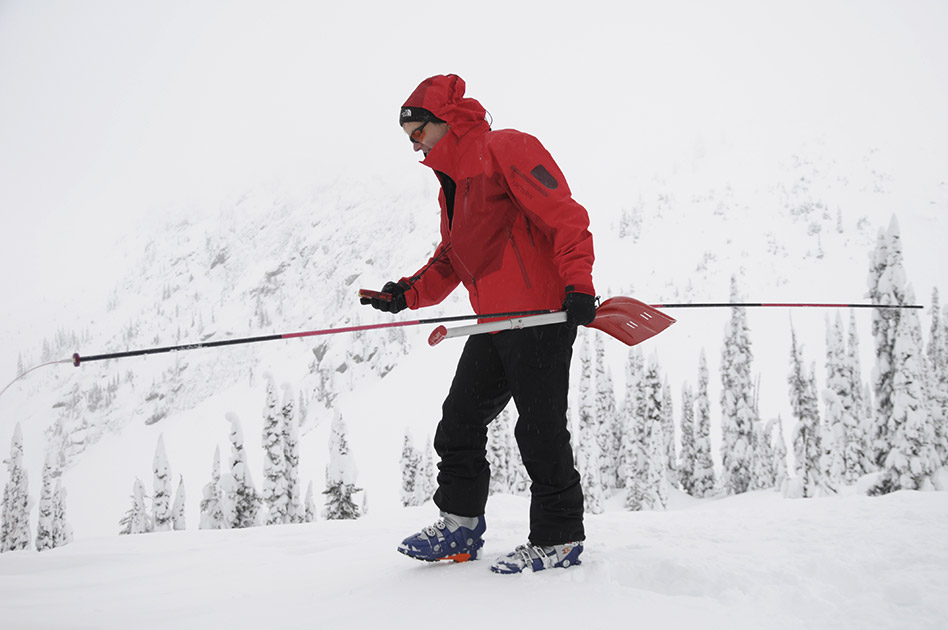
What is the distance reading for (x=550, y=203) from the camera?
3168 mm

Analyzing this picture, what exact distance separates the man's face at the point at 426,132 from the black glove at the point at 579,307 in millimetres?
1309

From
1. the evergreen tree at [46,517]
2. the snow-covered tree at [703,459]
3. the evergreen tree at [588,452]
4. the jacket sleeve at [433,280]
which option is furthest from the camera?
the evergreen tree at [46,517]

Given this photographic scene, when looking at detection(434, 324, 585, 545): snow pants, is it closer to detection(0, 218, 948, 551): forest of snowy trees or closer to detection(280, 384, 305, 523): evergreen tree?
detection(0, 218, 948, 551): forest of snowy trees

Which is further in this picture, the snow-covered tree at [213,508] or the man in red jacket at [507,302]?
the snow-covered tree at [213,508]

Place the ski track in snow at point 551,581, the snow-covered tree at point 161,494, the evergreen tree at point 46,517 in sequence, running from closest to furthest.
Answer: the ski track in snow at point 551,581 < the snow-covered tree at point 161,494 < the evergreen tree at point 46,517

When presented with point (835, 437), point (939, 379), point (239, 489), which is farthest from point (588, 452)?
point (239, 489)

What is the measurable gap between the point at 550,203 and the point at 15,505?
62.0 metres

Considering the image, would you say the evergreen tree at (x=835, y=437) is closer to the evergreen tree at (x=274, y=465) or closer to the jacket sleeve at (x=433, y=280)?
the evergreen tree at (x=274, y=465)

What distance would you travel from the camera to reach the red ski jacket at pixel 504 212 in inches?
124

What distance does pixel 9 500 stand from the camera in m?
49.2

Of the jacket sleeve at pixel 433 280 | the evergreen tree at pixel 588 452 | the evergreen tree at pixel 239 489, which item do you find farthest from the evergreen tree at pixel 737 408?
the jacket sleeve at pixel 433 280

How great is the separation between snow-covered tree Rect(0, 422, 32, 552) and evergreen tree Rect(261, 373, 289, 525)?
3117 centimetres

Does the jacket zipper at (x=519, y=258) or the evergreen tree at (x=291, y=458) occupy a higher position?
the jacket zipper at (x=519, y=258)

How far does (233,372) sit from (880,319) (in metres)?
198
